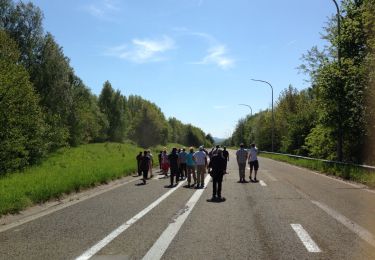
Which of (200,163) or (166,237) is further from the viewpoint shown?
(200,163)

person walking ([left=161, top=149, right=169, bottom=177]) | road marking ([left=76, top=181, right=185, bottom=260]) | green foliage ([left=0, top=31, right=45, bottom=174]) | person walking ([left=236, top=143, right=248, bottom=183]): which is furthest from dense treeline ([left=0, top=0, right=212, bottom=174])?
road marking ([left=76, top=181, right=185, bottom=260])

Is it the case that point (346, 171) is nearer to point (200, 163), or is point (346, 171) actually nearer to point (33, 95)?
point (200, 163)

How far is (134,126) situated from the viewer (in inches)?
4707

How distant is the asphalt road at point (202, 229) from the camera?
7.96 m

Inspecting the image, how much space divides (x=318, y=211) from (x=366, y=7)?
17.2m

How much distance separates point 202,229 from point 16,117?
1125 inches

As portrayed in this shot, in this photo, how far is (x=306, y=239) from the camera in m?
8.91

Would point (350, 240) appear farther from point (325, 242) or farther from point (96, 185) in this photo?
point (96, 185)

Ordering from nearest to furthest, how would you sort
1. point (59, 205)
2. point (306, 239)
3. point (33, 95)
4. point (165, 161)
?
point (306, 239) → point (59, 205) → point (165, 161) → point (33, 95)

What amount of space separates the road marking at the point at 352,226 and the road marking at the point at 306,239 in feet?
3.27

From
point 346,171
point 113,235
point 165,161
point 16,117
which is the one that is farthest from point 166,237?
point 16,117

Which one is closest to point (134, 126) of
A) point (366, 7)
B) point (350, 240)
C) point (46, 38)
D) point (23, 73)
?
point (46, 38)

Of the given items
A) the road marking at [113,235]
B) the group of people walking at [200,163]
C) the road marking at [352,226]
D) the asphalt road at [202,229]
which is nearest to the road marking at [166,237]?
the asphalt road at [202,229]

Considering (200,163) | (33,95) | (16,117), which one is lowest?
(200,163)
